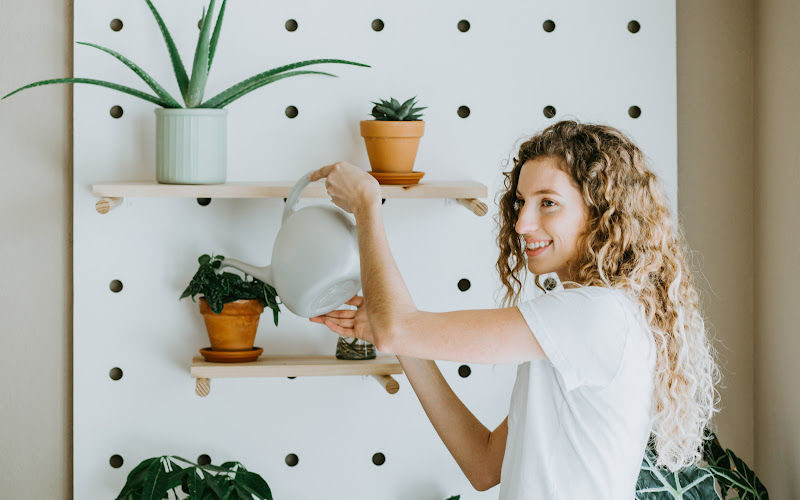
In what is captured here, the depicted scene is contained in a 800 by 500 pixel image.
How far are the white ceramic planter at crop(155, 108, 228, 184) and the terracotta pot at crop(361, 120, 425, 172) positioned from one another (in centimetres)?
25

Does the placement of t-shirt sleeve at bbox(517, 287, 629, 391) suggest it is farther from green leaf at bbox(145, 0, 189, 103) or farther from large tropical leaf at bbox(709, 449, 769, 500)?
green leaf at bbox(145, 0, 189, 103)

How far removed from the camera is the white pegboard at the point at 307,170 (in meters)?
1.51

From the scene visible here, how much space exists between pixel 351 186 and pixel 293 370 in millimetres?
444

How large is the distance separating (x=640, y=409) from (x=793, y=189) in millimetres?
632

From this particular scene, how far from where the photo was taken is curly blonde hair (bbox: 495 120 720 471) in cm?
104

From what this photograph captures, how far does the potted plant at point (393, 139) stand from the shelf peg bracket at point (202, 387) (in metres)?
0.44

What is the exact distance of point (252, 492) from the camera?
4.65 ft

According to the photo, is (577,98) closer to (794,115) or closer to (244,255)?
(794,115)

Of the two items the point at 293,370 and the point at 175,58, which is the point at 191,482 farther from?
the point at 175,58

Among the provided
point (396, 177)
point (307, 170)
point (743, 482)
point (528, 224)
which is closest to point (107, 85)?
point (307, 170)

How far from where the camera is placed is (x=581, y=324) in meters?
0.96

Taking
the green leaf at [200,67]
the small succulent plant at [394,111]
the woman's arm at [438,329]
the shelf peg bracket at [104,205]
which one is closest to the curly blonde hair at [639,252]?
the woman's arm at [438,329]

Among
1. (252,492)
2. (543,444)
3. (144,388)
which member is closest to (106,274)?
(144,388)

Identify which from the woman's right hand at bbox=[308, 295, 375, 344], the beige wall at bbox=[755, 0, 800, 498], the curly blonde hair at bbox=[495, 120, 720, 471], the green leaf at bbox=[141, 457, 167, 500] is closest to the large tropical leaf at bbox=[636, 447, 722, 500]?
the beige wall at bbox=[755, 0, 800, 498]
